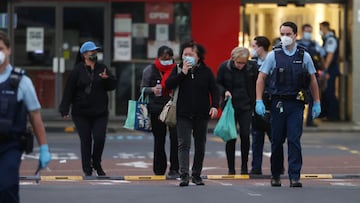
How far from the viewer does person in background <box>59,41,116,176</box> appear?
11.9 m

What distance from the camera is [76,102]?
11.9m

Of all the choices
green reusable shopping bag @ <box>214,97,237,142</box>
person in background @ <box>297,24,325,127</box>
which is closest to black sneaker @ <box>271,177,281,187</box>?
green reusable shopping bag @ <box>214,97,237,142</box>

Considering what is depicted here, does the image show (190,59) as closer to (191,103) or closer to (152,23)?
(191,103)

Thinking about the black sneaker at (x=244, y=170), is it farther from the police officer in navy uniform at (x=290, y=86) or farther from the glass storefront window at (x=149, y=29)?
the glass storefront window at (x=149, y=29)

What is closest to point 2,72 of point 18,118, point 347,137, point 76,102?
point 18,118

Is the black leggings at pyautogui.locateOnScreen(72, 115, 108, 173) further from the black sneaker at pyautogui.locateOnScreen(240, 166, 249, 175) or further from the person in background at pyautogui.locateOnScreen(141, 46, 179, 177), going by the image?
the black sneaker at pyautogui.locateOnScreen(240, 166, 249, 175)

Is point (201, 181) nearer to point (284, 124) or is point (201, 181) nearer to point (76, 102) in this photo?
point (284, 124)

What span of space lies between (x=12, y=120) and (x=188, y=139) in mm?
4132

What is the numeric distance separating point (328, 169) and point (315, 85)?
337 cm

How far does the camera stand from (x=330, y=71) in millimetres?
21094

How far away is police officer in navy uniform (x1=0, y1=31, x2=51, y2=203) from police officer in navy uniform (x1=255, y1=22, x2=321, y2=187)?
3986mm

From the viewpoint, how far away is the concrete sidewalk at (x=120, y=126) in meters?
19.8

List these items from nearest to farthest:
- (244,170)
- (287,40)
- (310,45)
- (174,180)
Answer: (287,40)
(174,180)
(244,170)
(310,45)

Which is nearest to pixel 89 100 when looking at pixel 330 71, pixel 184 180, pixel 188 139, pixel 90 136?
pixel 90 136
